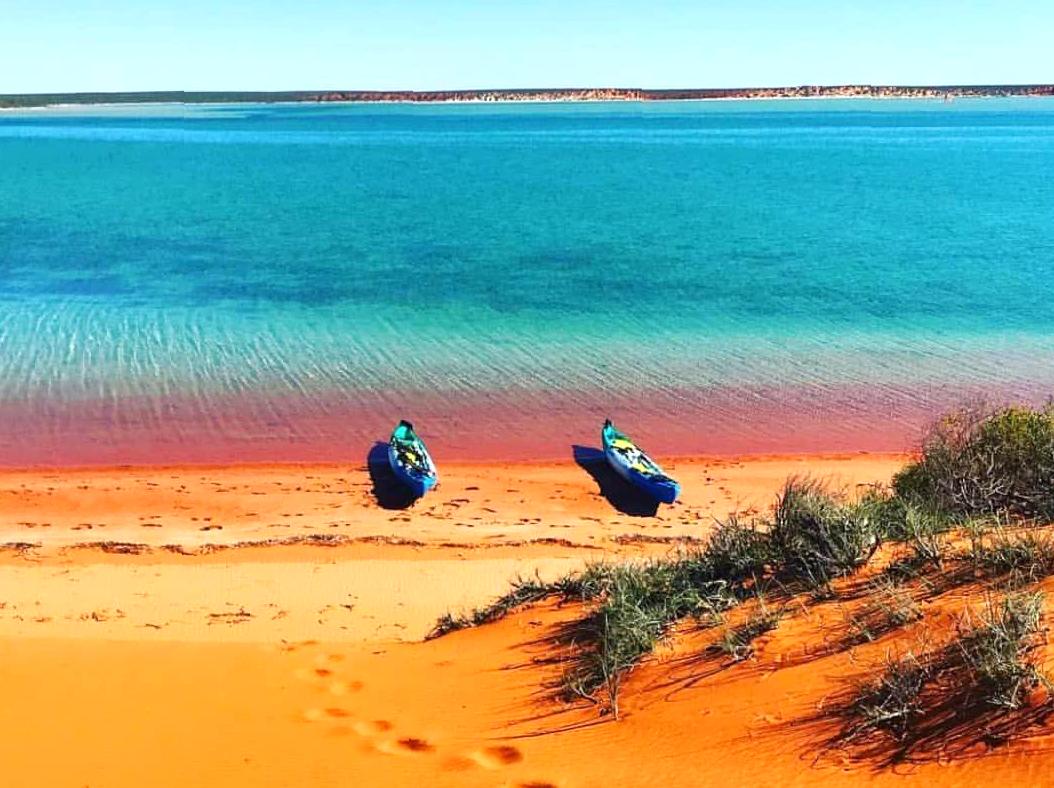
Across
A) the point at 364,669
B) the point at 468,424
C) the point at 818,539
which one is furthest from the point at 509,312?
the point at 818,539

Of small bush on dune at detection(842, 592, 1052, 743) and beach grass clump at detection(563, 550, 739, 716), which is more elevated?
small bush on dune at detection(842, 592, 1052, 743)

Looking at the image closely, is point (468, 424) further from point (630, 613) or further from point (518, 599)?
point (630, 613)

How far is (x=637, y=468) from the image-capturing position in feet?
51.3

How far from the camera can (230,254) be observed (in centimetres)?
3725

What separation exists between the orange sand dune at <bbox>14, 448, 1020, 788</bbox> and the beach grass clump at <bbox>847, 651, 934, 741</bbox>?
0.77 ft

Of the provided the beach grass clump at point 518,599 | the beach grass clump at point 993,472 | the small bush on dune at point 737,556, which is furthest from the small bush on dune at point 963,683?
the beach grass clump at point 518,599

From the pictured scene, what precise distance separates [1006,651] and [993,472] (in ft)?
15.6

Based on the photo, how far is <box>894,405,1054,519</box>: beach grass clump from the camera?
880 cm

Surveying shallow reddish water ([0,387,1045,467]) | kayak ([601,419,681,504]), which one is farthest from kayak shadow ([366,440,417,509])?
kayak ([601,419,681,504])

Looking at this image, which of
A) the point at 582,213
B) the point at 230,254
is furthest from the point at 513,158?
the point at 230,254

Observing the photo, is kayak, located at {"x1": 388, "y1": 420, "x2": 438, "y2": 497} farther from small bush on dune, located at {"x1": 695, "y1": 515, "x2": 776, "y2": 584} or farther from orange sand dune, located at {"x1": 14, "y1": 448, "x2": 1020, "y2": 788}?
small bush on dune, located at {"x1": 695, "y1": 515, "x2": 776, "y2": 584}

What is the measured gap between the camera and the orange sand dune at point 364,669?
19.0 ft

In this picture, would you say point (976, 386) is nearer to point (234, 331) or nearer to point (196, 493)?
point (196, 493)

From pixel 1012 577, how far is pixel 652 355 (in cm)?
1725
